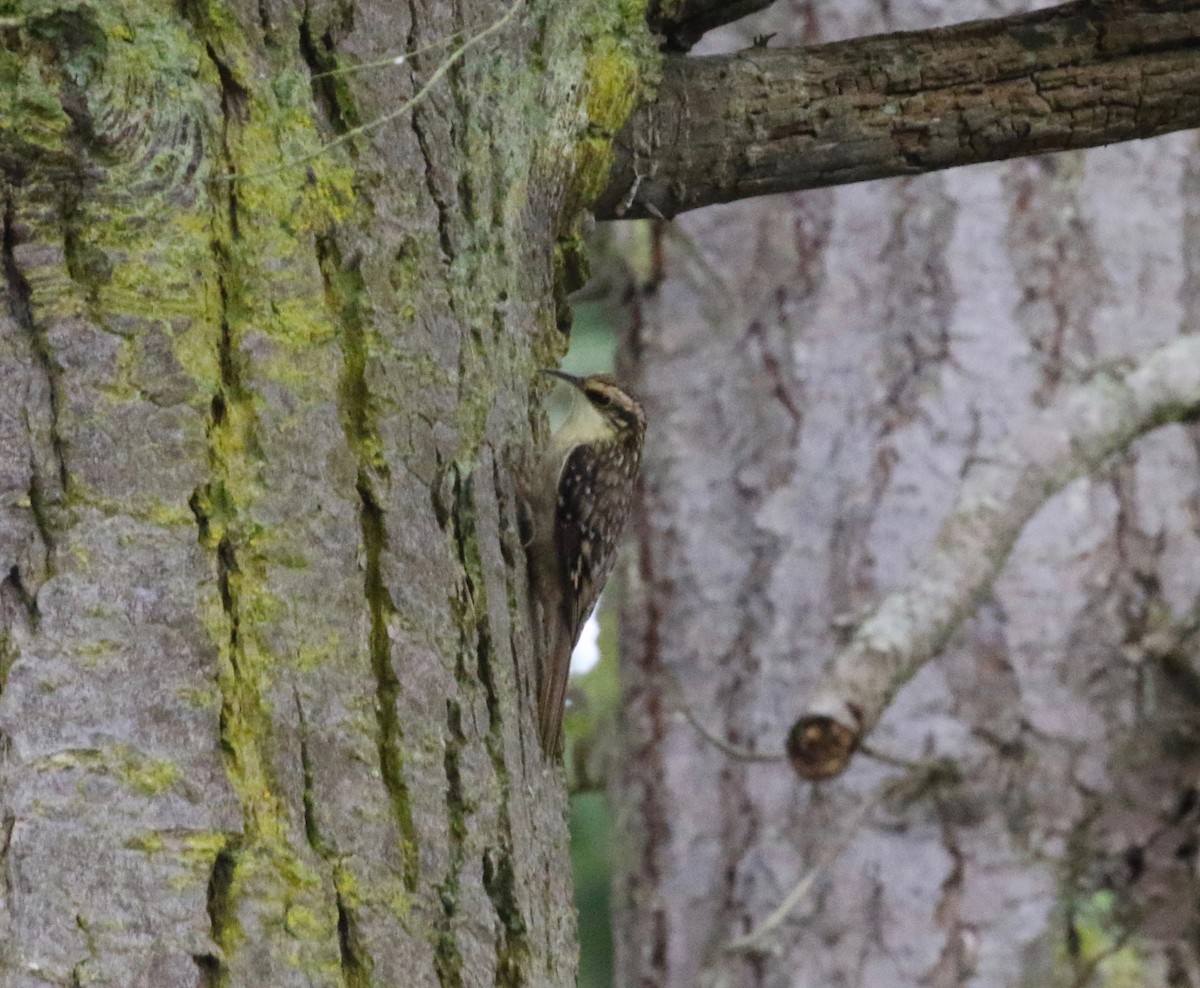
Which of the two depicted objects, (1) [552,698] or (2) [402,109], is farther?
(1) [552,698]

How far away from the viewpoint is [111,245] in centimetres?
189

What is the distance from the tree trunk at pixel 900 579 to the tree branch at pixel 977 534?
1.27ft

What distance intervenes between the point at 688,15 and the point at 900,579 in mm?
1986

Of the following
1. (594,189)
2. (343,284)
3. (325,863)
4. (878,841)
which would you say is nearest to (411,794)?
(325,863)

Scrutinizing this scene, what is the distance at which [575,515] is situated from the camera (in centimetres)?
316

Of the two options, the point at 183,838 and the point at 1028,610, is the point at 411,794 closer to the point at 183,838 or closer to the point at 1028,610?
the point at 183,838

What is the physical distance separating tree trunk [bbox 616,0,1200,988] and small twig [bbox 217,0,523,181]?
6.09 ft

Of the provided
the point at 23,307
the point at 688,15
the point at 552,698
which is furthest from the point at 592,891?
the point at 23,307

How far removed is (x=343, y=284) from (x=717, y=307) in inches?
102

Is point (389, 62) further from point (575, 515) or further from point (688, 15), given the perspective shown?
point (575, 515)

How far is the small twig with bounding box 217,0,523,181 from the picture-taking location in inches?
78.8

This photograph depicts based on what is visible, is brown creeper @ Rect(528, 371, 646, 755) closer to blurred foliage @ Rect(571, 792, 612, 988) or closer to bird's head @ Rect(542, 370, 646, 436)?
bird's head @ Rect(542, 370, 646, 436)

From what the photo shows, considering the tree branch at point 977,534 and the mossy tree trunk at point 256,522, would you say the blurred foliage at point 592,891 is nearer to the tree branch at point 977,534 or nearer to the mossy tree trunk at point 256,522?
the tree branch at point 977,534

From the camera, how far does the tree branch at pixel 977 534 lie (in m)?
2.92
